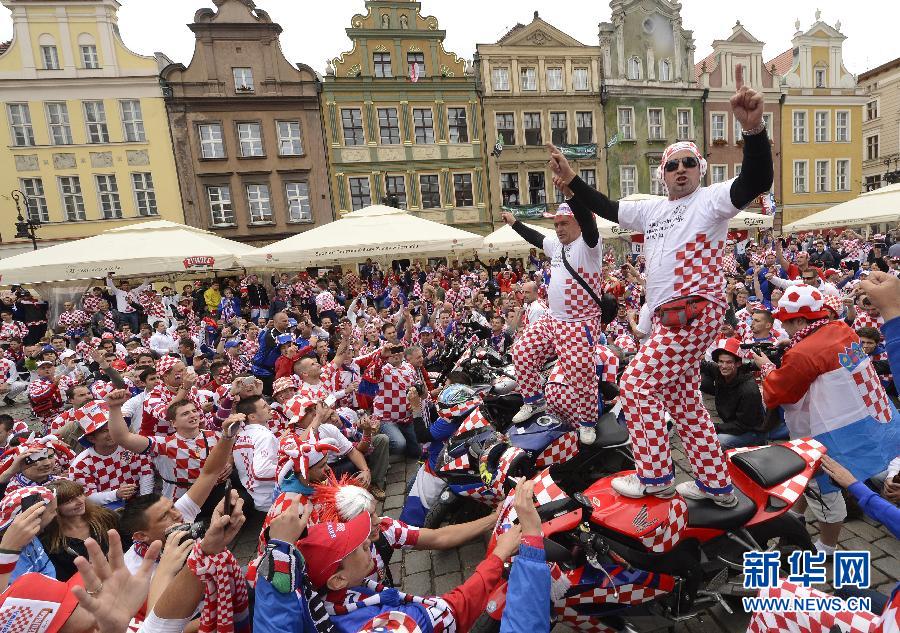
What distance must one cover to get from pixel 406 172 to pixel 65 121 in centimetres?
1647

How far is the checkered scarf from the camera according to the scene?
78.9 inches

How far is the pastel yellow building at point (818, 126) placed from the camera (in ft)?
100

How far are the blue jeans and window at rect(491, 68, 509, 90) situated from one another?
81.8 feet

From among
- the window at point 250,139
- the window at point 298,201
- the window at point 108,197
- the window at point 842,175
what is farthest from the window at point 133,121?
the window at point 842,175

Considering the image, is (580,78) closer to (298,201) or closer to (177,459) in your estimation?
(298,201)

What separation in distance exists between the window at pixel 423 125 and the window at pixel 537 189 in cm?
635

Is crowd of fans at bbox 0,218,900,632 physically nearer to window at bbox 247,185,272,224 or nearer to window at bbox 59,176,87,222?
window at bbox 247,185,272,224

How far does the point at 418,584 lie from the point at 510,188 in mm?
25841

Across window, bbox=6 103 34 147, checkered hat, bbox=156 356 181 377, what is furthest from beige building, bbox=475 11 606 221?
checkered hat, bbox=156 356 181 377

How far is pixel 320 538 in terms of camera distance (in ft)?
6.47

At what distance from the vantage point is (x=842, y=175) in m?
31.8

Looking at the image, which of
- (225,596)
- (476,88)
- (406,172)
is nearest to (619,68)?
(476,88)

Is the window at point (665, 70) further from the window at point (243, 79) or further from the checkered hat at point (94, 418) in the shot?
the checkered hat at point (94, 418)

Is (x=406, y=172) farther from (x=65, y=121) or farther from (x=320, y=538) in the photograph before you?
(x=320, y=538)
